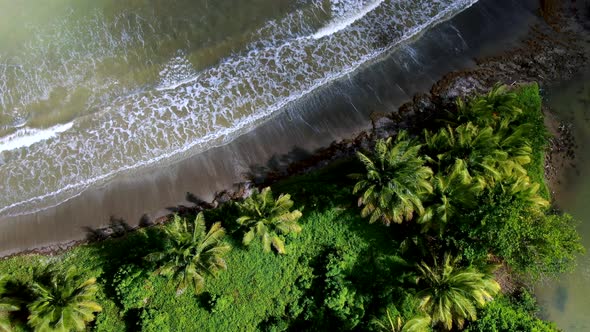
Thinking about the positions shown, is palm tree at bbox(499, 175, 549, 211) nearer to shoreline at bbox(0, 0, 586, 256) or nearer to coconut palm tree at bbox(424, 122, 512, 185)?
coconut palm tree at bbox(424, 122, 512, 185)

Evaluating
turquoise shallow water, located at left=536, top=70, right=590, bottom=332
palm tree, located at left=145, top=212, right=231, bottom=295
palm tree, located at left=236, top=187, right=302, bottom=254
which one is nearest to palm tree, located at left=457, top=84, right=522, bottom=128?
turquoise shallow water, located at left=536, top=70, right=590, bottom=332

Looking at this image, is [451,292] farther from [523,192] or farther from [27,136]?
[27,136]

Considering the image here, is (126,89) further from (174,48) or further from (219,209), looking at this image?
(219,209)

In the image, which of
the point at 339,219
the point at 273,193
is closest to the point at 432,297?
the point at 339,219

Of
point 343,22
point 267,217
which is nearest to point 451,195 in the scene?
point 267,217

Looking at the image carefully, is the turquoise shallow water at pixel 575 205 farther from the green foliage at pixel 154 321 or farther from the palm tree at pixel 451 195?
the green foliage at pixel 154 321

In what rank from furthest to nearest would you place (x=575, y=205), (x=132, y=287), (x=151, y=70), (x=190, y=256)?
(x=151, y=70) → (x=575, y=205) → (x=132, y=287) → (x=190, y=256)
